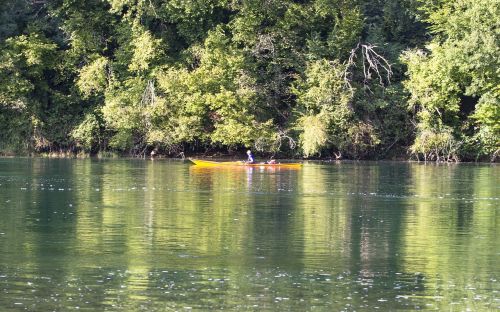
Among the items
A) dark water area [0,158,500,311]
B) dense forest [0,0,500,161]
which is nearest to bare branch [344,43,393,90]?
dense forest [0,0,500,161]

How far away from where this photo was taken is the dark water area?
19047mm

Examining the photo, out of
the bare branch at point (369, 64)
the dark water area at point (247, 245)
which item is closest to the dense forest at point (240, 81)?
the bare branch at point (369, 64)

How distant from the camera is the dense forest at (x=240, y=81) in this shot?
6462 centimetres

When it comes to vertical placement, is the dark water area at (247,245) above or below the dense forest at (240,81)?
below

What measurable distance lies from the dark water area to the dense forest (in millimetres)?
19770

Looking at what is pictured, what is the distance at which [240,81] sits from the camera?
218ft

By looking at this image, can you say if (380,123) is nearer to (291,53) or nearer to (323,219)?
(291,53)

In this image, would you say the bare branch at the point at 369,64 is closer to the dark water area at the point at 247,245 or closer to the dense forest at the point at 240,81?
the dense forest at the point at 240,81

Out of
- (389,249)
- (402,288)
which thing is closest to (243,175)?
(389,249)

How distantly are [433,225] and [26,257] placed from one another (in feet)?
39.2

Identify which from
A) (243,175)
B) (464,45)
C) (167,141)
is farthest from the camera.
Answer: (167,141)

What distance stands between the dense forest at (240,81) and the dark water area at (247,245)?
19.8m

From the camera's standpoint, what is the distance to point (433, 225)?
2989 cm

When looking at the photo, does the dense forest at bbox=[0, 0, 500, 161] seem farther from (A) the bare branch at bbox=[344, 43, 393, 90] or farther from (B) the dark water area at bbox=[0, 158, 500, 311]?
(B) the dark water area at bbox=[0, 158, 500, 311]
